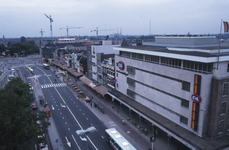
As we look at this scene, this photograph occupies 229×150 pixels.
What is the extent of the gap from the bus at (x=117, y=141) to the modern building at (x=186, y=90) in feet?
21.7

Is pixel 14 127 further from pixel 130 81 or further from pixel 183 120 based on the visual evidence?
pixel 130 81

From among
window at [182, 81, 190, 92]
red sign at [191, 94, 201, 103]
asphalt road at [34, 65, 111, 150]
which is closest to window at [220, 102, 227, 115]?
red sign at [191, 94, 201, 103]

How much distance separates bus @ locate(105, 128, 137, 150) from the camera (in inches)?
1087

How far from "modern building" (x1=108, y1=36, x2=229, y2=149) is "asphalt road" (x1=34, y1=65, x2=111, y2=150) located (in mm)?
9723

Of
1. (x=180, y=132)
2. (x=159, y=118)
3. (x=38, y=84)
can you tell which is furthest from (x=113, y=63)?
(x=38, y=84)

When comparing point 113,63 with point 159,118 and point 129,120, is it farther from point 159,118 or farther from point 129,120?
point 159,118

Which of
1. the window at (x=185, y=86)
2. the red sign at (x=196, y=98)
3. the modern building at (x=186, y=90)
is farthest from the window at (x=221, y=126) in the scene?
the window at (x=185, y=86)

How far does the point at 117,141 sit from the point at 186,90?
560 inches

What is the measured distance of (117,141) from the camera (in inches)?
1147

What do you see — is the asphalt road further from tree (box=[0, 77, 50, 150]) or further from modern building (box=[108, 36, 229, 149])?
modern building (box=[108, 36, 229, 149])

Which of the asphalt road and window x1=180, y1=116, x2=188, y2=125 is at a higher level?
window x1=180, y1=116, x2=188, y2=125

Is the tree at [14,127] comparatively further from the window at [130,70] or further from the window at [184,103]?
the window at [130,70]

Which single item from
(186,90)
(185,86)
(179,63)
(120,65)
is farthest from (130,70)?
(186,90)

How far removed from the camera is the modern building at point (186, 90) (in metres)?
25.4
